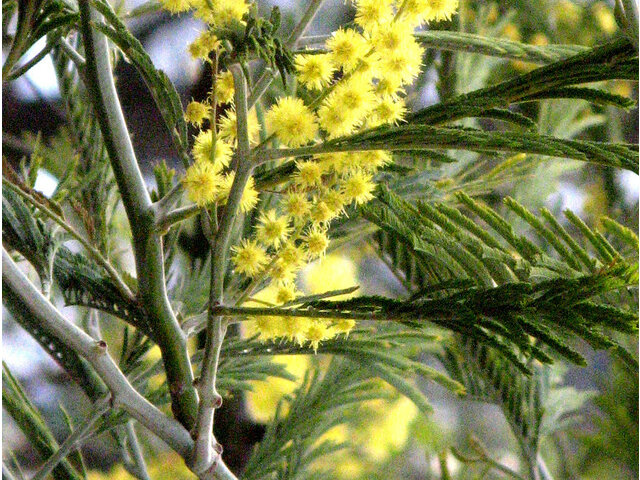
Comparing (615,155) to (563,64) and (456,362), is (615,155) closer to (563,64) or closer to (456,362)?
(563,64)

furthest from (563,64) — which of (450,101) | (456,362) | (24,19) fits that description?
(456,362)

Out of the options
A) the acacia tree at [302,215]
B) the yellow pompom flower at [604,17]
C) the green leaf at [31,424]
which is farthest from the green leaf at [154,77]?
the yellow pompom flower at [604,17]

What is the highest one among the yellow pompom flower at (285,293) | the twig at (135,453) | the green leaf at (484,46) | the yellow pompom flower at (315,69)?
the green leaf at (484,46)

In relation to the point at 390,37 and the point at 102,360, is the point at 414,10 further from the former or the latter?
the point at 102,360

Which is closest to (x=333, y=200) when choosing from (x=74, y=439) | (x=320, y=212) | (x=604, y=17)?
(x=320, y=212)

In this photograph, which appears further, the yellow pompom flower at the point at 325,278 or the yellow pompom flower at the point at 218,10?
the yellow pompom flower at the point at 325,278

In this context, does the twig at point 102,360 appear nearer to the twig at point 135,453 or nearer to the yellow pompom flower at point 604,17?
the twig at point 135,453

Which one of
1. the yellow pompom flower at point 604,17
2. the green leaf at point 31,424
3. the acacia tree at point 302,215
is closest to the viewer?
the acacia tree at point 302,215
